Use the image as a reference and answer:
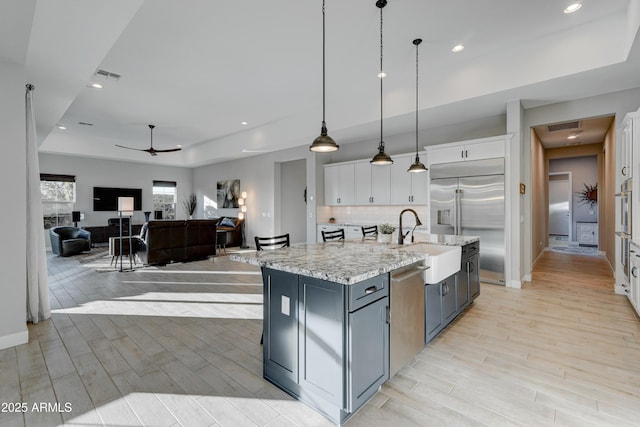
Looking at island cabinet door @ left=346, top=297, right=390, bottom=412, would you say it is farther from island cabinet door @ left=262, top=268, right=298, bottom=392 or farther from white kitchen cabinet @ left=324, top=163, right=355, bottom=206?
white kitchen cabinet @ left=324, top=163, right=355, bottom=206

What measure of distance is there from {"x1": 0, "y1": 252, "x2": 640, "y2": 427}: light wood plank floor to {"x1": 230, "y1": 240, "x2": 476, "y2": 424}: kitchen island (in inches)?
6.5

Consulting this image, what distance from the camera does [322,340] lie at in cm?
179

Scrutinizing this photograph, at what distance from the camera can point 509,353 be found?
259cm

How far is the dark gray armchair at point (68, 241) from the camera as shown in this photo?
764cm

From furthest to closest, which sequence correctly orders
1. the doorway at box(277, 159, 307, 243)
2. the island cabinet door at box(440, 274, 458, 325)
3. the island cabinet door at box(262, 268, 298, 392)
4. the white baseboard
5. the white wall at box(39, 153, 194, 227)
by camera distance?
1. the white wall at box(39, 153, 194, 227)
2. the doorway at box(277, 159, 307, 243)
3. the white baseboard
4. the island cabinet door at box(440, 274, 458, 325)
5. the island cabinet door at box(262, 268, 298, 392)

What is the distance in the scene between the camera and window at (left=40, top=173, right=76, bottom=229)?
888 centimetres

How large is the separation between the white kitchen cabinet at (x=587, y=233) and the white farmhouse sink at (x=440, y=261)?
8855mm

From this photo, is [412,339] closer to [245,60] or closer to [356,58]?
[356,58]

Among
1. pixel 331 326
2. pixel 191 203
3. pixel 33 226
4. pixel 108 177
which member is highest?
pixel 108 177

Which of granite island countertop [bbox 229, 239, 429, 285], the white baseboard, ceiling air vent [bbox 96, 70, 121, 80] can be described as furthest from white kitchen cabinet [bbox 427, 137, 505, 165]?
ceiling air vent [bbox 96, 70, 121, 80]

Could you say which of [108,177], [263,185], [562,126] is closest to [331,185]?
[263,185]

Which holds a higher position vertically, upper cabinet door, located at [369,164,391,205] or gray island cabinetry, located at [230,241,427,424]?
upper cabinet door, located at [369,164,391,205]

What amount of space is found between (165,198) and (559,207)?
546 inches

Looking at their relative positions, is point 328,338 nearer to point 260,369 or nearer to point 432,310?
point 260,369
